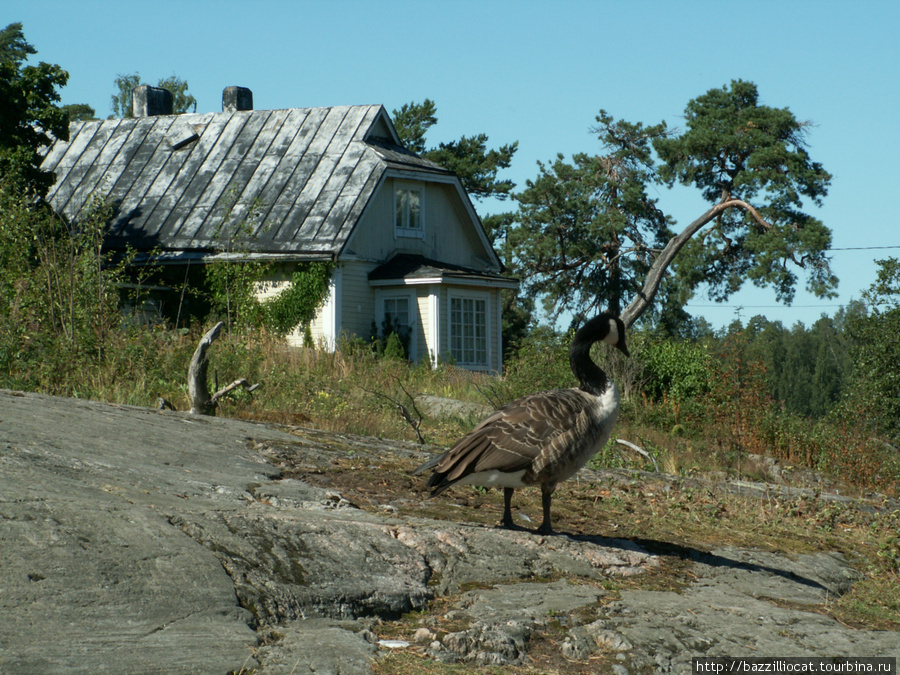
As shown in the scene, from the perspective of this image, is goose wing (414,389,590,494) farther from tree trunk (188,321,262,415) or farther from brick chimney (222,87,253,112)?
A: brick chimney (222,87,253,112)

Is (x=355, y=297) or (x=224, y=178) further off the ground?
(x=224, y=178)

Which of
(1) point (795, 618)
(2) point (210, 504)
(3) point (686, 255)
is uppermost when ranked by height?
(3) point (686, 255)

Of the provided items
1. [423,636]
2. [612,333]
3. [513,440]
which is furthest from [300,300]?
[423,636]

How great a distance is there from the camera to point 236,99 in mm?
31594

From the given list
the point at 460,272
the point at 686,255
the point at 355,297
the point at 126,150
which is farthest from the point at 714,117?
the point at 126,150

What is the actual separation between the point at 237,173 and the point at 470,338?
843 centimetres

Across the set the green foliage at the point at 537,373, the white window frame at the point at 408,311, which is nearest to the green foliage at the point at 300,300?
the white window frame at the point at 408,311

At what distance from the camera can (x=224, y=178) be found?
27.2 metres

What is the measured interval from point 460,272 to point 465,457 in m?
20.7

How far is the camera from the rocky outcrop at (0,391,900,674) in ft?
12.5

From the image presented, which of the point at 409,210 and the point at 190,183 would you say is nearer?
the point at 190,183

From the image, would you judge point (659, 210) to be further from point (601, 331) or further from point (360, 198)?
point (601, 331)

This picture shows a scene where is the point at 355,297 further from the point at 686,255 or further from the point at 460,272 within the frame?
the point at 686,255

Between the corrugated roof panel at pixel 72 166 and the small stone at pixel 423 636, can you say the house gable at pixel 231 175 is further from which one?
the small stone at pixel 423 636
